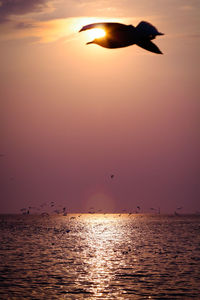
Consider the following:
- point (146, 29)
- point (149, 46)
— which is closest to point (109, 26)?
point (146, 29)

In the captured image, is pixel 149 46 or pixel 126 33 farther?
pixel 149 46

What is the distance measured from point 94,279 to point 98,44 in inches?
1411

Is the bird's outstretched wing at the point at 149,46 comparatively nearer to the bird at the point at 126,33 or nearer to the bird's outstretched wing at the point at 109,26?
the bird at the point at 126,33

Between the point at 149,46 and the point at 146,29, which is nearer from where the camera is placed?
the point at 146,29

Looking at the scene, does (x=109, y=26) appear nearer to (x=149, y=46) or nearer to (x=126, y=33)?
(x=126, y=33)

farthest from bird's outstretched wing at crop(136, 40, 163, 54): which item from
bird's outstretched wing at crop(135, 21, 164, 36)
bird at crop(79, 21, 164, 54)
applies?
bird's outstretched wing at crop(135, 21, 164, 36)

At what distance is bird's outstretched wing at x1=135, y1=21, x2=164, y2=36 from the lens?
388 centimetres

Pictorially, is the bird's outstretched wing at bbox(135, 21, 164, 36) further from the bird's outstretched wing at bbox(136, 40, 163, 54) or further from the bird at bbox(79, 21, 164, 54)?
the bird's outstretched wing at bbox(136, 40, 163, 54)

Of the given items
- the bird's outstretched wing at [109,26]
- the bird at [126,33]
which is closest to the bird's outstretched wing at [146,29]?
the bird at [126,33]

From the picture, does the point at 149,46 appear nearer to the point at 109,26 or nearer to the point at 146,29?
the point at 146,29

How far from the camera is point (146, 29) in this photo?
3959mm

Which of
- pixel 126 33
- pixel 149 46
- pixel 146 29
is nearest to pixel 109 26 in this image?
pixel 126 33

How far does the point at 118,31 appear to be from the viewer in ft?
13.2

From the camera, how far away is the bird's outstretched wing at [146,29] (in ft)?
12.7
